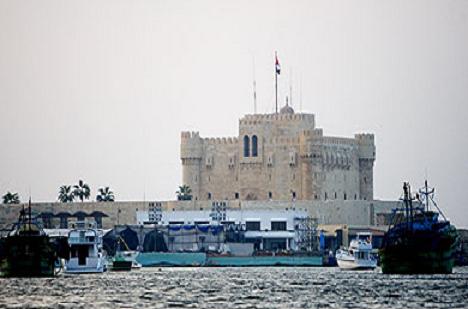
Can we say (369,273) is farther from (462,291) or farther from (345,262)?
(462,291)

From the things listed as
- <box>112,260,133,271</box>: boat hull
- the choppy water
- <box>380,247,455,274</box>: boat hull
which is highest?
<box>112,260,133,271</box>: boat hull

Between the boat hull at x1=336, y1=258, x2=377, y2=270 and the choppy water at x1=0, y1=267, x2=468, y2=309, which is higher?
the boat hull at x1=336, y1=258, x2=377, y2=270

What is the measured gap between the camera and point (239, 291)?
130750mm

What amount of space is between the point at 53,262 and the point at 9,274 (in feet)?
12.7

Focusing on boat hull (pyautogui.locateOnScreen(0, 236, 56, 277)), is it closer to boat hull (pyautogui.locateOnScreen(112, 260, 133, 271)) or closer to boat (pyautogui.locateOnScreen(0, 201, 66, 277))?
boat (pyautogui.locateOnScreen(0, 201, 66, 277))

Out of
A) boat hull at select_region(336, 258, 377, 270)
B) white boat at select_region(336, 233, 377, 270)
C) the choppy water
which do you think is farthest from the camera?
white boat at select_region(336, 233, 377, 270)

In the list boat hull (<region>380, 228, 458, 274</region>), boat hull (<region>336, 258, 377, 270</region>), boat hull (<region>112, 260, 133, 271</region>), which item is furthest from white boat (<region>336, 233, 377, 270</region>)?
boat hull (<region>380, 228, 458, 274</region>)

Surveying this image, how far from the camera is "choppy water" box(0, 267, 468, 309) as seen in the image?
377 ft

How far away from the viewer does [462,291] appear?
12900 centimetres

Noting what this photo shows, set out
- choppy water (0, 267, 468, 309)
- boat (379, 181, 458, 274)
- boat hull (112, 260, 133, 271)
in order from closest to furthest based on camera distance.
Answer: choppy water (0, 267, 468, 309) → boat (379, 181, 458, 274) → boat hull (112, 260, 133, 271)

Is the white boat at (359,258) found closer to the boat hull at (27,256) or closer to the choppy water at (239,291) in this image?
the choppy water at (239,291)

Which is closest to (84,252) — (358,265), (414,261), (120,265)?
(120,265)

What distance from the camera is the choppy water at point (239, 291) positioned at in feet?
377

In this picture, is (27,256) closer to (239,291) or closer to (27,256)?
(27,256)
